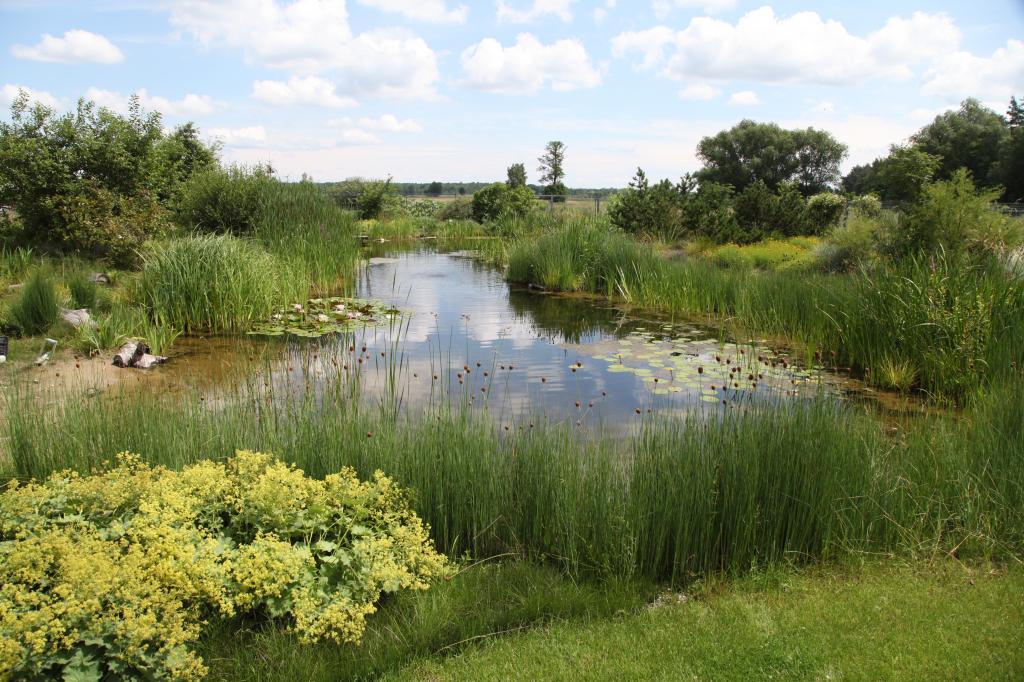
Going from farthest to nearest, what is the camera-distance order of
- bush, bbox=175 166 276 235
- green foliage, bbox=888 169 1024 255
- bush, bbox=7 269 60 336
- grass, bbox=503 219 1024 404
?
bush, bbox=175 166 276 235
green foliage, bbox=888 169 1024 255
bush, bbox=7 269 60 336
grass, bbox=503 219 1024 404

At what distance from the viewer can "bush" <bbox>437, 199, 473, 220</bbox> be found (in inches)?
1544

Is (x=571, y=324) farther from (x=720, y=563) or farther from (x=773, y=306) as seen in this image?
(x=720, y=563)

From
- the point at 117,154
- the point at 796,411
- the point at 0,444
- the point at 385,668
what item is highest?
the point at 117,154

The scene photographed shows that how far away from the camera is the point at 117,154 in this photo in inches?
526

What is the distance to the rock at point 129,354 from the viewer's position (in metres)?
7.65

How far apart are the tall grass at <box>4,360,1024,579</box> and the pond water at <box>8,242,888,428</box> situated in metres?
0.31

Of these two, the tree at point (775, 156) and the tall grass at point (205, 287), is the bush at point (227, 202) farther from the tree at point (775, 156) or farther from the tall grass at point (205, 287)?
the tree at point (775, 156)

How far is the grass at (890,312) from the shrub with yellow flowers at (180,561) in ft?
14.4

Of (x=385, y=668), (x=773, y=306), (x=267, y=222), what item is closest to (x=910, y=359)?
(x=773, y=306)

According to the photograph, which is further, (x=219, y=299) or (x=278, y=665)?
(x=219, y=299)

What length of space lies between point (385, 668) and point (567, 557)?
1.02 metres

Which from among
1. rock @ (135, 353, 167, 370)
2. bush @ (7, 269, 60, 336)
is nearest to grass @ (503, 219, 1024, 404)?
rock @ (135, 353, 167, 370)

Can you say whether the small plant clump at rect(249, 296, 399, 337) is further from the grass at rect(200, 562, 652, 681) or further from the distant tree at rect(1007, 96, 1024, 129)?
the distant tree at rect(1007, 96, 1024, 129)

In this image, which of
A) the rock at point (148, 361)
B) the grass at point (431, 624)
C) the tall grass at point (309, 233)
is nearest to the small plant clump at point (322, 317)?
the tall grass at point (309, 233)
